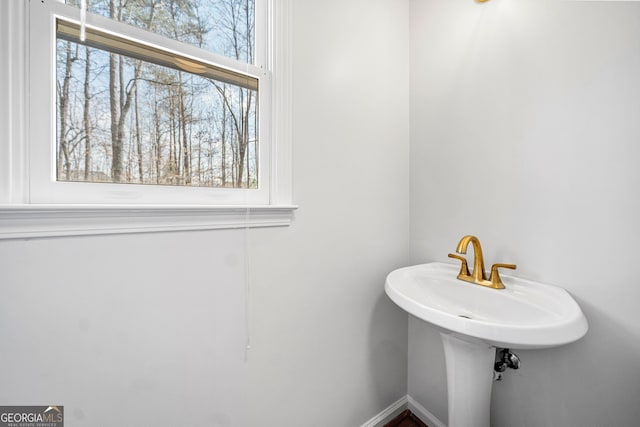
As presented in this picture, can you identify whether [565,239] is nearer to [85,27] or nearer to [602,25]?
[602,25]

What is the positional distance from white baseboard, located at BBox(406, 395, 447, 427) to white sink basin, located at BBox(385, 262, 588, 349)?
670 millimetres

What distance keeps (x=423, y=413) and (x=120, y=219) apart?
1.62 m

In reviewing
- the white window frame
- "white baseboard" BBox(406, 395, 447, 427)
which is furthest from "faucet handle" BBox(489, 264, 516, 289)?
the white window frame

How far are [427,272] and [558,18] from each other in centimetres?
104

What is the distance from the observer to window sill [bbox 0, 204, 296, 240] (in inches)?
23.1

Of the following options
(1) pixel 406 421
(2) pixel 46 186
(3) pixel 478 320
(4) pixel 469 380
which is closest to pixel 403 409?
(1) pixel 406 421

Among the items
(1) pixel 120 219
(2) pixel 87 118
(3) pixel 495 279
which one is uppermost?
(2) pixel 87 118

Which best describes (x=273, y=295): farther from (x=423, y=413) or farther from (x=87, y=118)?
(x=423, y=413)

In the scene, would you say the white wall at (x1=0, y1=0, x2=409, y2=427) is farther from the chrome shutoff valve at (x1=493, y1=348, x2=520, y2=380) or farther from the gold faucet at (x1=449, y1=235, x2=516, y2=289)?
the chrome shutoff valve at (x1=493, y1=348, x2=520, y2=380)

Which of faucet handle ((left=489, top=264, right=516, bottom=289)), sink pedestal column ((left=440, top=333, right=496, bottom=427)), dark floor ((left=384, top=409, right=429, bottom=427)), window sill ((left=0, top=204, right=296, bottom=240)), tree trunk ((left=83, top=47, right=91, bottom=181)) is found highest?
tree trunk ((left=83, top=47, right=91, bottom=181))

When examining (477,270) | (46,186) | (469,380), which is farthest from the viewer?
(477,270)

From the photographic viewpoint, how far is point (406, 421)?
4.53 feet

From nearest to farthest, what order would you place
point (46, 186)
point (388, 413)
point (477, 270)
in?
1. point (46, 186)
2. point (477, 270)
3. point (388, 413)

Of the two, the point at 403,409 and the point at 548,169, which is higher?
the point at 548,169
